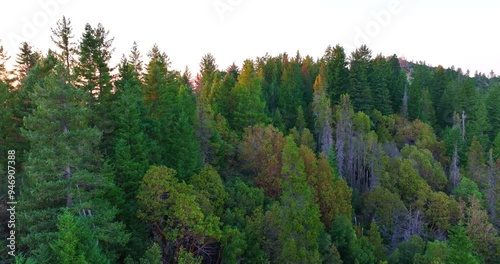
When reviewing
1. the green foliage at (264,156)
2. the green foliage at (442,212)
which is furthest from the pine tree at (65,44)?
the green foliage at (442,212)

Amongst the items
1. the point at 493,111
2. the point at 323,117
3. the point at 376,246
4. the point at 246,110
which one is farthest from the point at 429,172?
the point at 493,111

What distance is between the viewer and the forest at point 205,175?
1836 centimetres

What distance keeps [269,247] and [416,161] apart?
2814cm

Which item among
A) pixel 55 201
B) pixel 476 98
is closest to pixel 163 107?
pixel 55 201

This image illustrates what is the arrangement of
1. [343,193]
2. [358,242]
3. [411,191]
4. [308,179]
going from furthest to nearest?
[411,191] < [343,193] < [308,179] < [358,242]

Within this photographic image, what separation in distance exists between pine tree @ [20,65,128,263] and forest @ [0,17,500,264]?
7 cm

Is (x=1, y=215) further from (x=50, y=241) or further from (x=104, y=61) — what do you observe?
(x=104, y=61)

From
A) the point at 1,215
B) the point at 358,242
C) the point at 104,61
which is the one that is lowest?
the point at 358,242

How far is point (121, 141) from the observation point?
70.4ft

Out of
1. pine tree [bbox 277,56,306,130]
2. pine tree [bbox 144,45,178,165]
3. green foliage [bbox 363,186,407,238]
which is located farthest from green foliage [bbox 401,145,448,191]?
pine tree [bbox 144,45,178,165]

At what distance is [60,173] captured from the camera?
18.2 metres

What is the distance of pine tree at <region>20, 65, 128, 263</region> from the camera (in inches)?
687

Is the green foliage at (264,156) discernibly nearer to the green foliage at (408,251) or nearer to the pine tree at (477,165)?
the green foliage at (408,251)

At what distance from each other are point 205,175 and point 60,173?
11.0m
